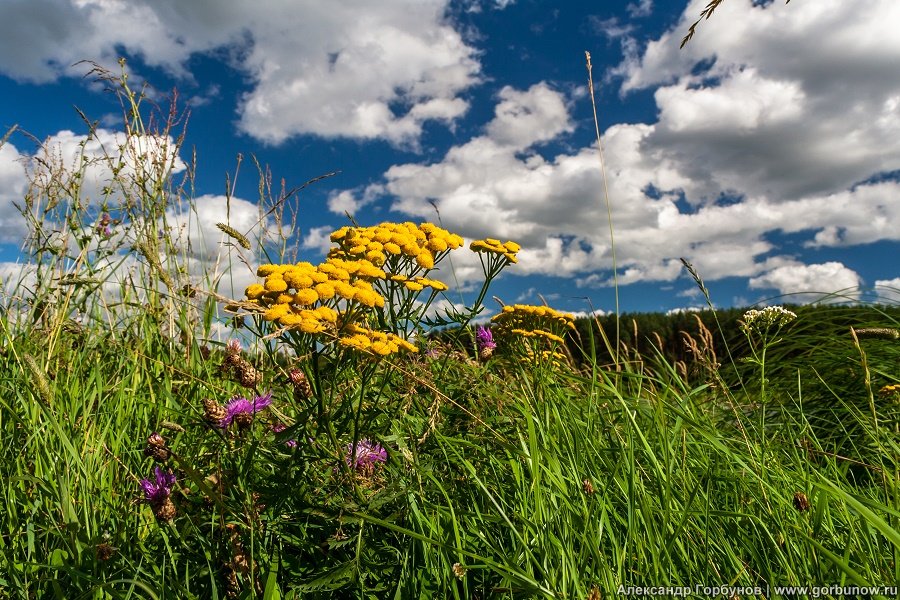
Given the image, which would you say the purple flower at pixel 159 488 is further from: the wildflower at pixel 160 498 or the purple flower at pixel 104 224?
the purple flower at pixel 104 224

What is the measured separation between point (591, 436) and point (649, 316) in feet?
39.4

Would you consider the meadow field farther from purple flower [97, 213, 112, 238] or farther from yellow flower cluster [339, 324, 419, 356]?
purple flower [97, 213, 112, 238]

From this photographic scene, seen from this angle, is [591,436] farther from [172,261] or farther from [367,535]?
[172,261]

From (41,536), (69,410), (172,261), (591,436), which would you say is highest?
(172,261)

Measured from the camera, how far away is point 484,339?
145 inches

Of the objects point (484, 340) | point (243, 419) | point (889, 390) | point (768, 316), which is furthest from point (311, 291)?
point (889, 390)

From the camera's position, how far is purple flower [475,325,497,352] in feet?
11.7

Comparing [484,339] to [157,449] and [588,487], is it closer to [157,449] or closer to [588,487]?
[588,487]

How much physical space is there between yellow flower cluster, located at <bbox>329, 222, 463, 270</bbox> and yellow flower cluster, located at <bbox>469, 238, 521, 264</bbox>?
0.71 ft

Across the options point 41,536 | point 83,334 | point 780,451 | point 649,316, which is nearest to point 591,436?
point 780,451

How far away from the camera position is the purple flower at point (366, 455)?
6.65ft

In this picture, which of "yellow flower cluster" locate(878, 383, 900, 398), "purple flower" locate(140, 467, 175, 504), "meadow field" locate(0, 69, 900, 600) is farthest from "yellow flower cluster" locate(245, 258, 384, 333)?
"yellow flower cluster" locate(878, 383, 900, 398)

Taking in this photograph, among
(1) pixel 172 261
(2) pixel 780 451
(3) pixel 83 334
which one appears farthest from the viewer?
(1) pixel 172 261

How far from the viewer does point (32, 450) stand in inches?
104
